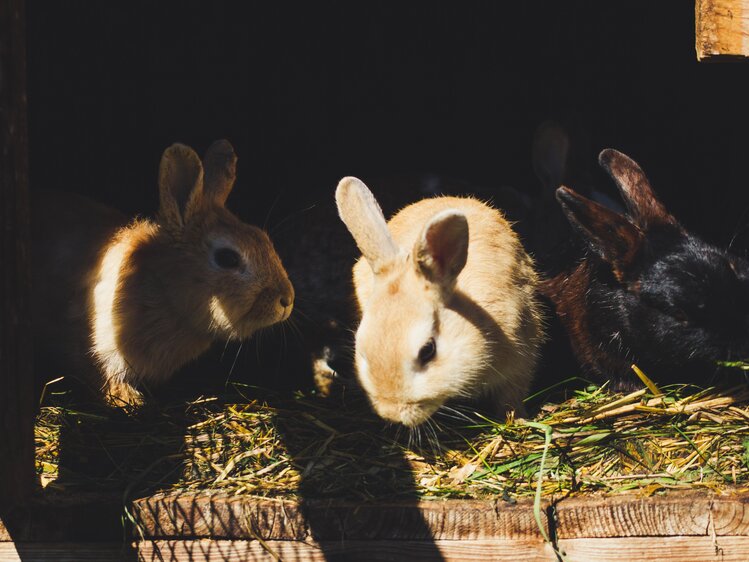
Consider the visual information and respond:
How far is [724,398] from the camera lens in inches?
139

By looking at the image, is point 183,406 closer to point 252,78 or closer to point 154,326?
point 154,326

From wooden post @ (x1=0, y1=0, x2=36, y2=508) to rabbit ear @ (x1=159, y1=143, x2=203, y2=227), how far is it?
730 mm

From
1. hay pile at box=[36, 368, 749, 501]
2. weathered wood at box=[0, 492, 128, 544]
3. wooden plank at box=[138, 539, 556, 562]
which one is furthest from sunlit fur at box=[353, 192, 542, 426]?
weathered wood at box=[0, 492, 128, 544]

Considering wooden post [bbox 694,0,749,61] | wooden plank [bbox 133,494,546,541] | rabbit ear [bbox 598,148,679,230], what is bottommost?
wooden plank [bbox 133,494,546,541]

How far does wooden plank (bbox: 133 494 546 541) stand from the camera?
2867 millimetres

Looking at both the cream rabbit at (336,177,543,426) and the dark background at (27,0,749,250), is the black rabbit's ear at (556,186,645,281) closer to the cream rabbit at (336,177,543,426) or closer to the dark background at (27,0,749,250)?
the cream rabbit at (336,177,543,426)

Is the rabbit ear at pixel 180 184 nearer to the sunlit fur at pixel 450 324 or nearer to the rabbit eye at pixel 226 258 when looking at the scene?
the rabbit eye at pixel 226 258

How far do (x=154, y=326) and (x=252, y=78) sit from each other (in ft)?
6.83

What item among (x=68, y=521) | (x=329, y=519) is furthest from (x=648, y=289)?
(x=68, y=521)

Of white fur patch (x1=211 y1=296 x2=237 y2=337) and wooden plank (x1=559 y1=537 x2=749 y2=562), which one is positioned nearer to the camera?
wooden plank (x1=559 y1=537 x2=749 y2=562)

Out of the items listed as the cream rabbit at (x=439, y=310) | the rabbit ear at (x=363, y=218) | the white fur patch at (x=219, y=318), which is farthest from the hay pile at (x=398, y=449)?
the rabbit ear at (x=363, y=218)

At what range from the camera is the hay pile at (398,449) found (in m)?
3.06

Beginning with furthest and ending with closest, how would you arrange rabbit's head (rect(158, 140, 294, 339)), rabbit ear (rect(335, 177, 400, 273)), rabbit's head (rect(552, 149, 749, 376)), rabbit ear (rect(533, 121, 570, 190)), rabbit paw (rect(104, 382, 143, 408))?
rabbit ear (rect(533, 121, 570, 190)), rabbit paw (rect(104, 382, 143, 408)), rabbit's head (rect(158, 140, 294, 339)), rabbit's head (rect(552, 149, 749, 376)), rabbit ear (rect(335, 177, 400, 273))

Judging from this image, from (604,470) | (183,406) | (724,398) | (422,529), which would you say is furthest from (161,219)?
(724,398)
